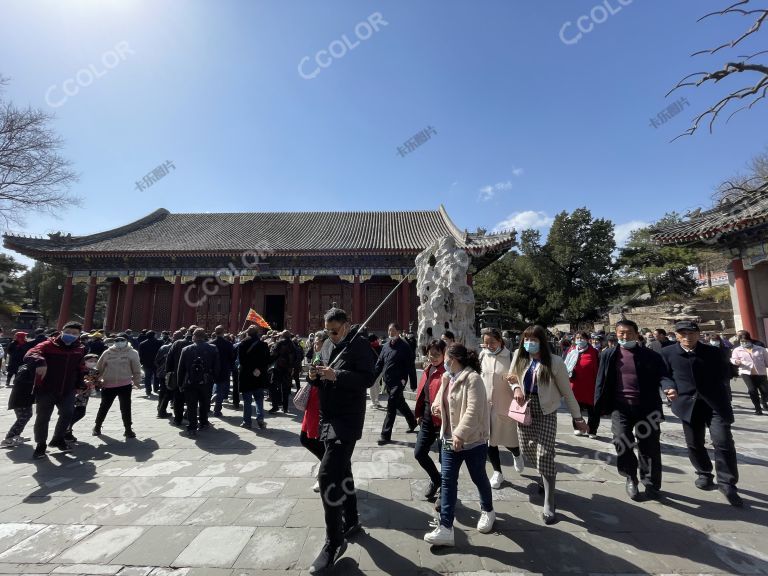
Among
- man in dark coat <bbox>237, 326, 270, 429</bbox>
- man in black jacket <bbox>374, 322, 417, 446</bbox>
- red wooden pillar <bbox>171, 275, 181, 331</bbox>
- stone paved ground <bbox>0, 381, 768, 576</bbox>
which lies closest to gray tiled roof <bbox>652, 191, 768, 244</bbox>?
stone paved ground <bbox>0, 381, 768, 576</bbox>

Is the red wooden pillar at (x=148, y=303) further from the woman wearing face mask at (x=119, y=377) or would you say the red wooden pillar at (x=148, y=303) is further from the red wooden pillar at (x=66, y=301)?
the woman wearing face mask at (x=119, y=377)

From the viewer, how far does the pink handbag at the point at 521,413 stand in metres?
3.19

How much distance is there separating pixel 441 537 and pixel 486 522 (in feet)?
1.42

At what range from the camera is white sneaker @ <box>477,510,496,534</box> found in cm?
264

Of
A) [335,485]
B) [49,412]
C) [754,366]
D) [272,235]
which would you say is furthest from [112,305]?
[754,366]

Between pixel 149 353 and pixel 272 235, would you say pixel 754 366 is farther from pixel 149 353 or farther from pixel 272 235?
pixel 272 235

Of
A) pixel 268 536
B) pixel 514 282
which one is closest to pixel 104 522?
pixel 268 536

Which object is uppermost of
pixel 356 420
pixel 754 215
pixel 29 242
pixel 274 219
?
pixel 274 219

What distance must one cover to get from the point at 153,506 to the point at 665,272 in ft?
90.8

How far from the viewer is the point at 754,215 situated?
32.5 feet

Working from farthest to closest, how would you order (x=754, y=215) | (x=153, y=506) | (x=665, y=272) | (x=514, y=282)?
(x=514, y=282) < (x=665, y=272) < (x=754, y=215) < (x=153, y=506)

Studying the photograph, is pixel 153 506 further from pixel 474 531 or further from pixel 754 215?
pixel 754 215

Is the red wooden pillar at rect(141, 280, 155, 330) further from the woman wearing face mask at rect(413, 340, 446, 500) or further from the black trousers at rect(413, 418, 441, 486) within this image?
the black trousers at rect(413, 418, 441, 486)

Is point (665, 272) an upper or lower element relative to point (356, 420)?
upper
